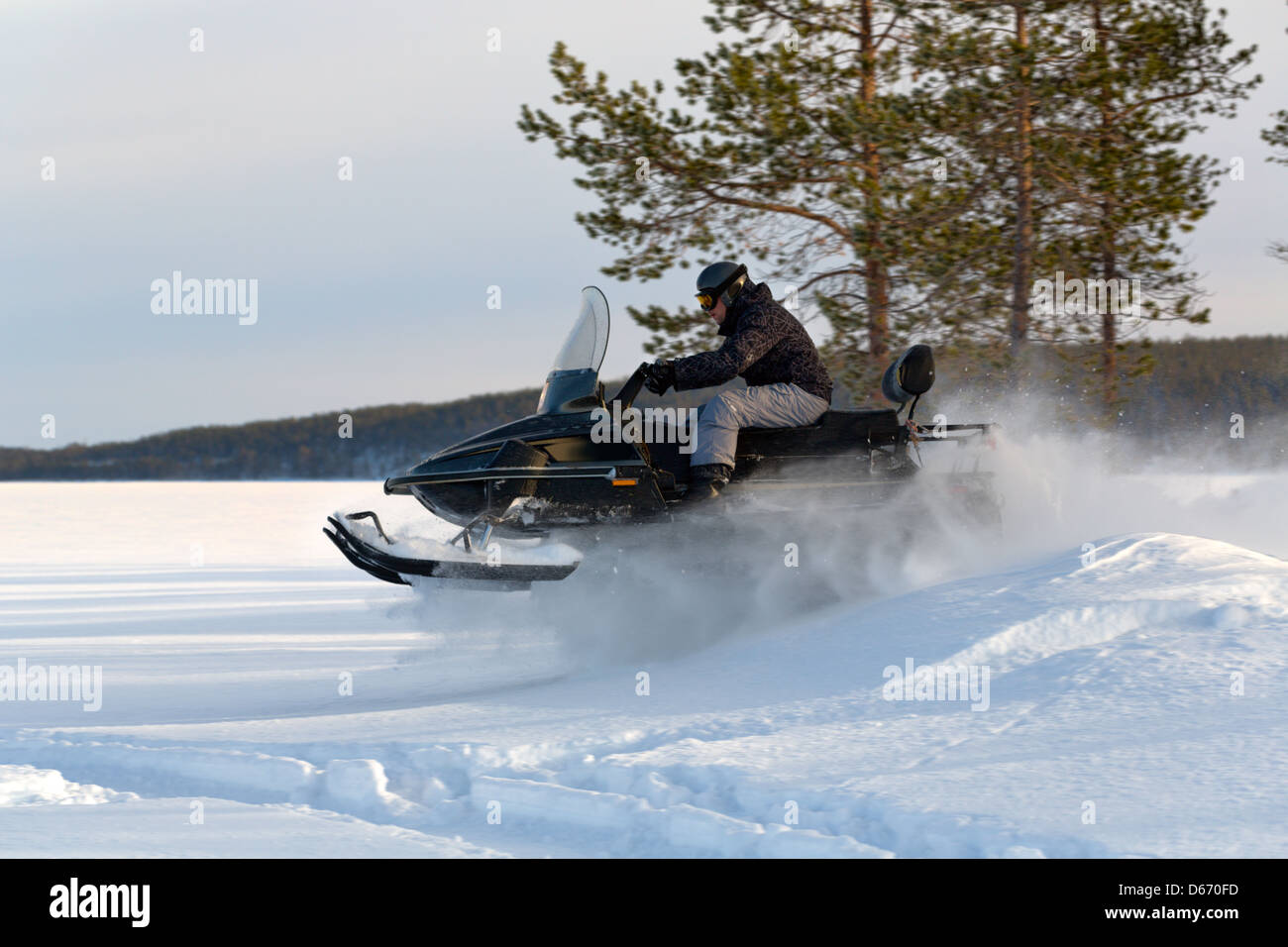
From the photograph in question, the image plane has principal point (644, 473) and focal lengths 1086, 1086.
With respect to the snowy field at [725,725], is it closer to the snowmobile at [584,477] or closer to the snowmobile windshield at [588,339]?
the snowmobile at [584,477]

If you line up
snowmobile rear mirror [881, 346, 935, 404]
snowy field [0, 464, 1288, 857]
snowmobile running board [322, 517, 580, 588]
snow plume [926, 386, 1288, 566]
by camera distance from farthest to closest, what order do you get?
→ snow plume [926, 386, 1288, 566] → snowmobile rear mirror [881, 346, 935, 404] → snowmobile running board [322, 517, 580, 588] → snowy field [0, 464, 1288, 857]

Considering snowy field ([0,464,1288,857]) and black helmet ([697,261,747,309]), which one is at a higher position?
Answer: black helmet ([697,261,747,309])

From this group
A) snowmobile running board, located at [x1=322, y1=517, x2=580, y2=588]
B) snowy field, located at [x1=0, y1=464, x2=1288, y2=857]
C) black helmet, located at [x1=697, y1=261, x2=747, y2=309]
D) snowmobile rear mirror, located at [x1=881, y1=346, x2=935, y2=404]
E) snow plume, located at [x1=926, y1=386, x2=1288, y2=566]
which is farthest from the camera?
snow plume, located at [x1=926, y1=386, x2=1288, y2=566]

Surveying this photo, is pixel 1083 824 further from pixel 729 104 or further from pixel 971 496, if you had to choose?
pixel 729 104

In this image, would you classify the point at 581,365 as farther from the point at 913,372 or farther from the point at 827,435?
the point at 913,372

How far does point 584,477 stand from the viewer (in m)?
6.38

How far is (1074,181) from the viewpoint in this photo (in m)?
12.6

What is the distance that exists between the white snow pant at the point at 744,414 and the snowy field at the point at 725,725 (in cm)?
88

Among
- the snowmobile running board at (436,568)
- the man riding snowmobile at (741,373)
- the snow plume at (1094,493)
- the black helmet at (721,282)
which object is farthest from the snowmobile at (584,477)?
the snow plume at (1094,493)

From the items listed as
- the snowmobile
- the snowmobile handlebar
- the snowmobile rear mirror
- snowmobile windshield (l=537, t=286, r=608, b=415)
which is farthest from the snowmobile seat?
snowmobile windshield (l=537, t=286, r=608, b=415)

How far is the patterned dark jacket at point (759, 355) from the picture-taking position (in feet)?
21.3

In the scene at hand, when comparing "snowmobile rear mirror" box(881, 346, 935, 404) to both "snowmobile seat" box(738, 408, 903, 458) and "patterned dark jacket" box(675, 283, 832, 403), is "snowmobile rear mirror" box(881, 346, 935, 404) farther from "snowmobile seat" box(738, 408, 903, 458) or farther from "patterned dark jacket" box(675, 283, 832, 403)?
"patterned dark jacket" box(675, 283, 832, 403)

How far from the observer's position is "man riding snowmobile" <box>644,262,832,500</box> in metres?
6.50

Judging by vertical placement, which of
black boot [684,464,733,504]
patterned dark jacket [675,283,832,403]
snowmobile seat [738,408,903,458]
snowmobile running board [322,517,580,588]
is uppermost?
patterned dark jacket [675,283,832,403]
